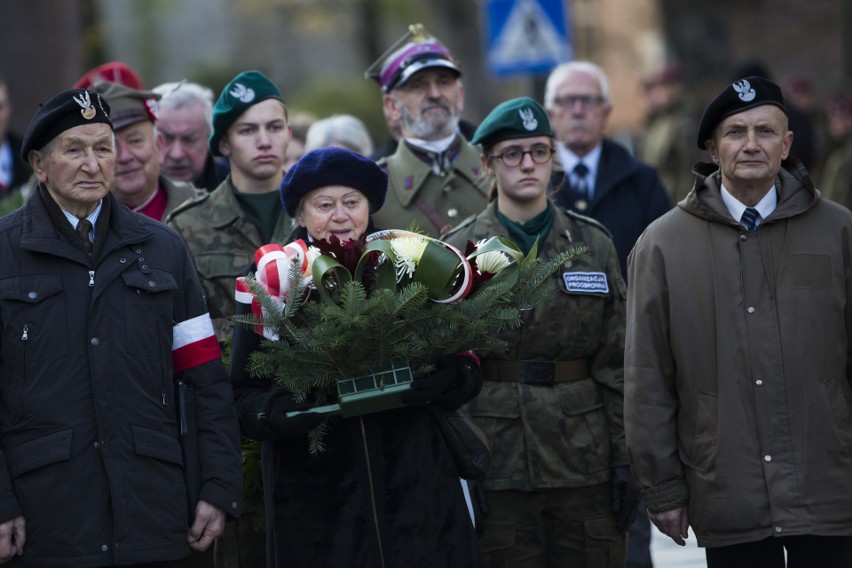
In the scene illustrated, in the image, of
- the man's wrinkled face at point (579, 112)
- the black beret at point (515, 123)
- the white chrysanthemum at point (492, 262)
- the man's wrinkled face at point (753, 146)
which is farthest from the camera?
the man's wrinkled face at point (579, 112)

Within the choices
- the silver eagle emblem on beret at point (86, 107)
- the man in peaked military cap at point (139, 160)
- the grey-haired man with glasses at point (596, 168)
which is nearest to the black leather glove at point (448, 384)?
the silver eagle emblem on beret at point (86, 107)

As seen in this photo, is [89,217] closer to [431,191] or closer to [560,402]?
[560,402]

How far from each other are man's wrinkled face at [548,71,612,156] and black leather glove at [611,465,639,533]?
3.30 meters

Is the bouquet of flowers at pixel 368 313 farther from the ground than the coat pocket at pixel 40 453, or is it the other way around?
the bouquet of flowers at pixel 368 313

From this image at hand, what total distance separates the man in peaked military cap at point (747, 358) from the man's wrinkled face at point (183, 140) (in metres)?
3.65

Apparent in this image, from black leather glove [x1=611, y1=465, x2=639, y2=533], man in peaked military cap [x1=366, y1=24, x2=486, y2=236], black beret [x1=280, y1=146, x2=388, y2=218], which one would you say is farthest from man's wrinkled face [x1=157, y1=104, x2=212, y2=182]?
black leather glove [x1=611, y1=465, x2=639, y2=533]

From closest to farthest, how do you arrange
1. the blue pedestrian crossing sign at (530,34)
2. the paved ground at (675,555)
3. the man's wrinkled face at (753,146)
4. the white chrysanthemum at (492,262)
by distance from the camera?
1. the white chrysanthemum at (492,262)
2. the man's wrinkled face at (753,146)
3. the paved ground at (675,555)
4. the blue pedestrian crossing sign at (530,34)

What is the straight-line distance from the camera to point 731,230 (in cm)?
599

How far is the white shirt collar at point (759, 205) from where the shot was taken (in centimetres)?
604

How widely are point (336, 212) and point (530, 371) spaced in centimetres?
123

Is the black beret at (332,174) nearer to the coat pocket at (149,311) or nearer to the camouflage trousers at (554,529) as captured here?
the coat pocket at (149,311)

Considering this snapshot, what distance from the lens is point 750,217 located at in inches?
237

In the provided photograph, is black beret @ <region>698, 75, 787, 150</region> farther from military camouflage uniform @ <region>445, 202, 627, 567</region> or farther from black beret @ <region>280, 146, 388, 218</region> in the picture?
black beret @ <region>280, 146, 388, 218</region>

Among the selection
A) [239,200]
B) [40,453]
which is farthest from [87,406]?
[239,200]
